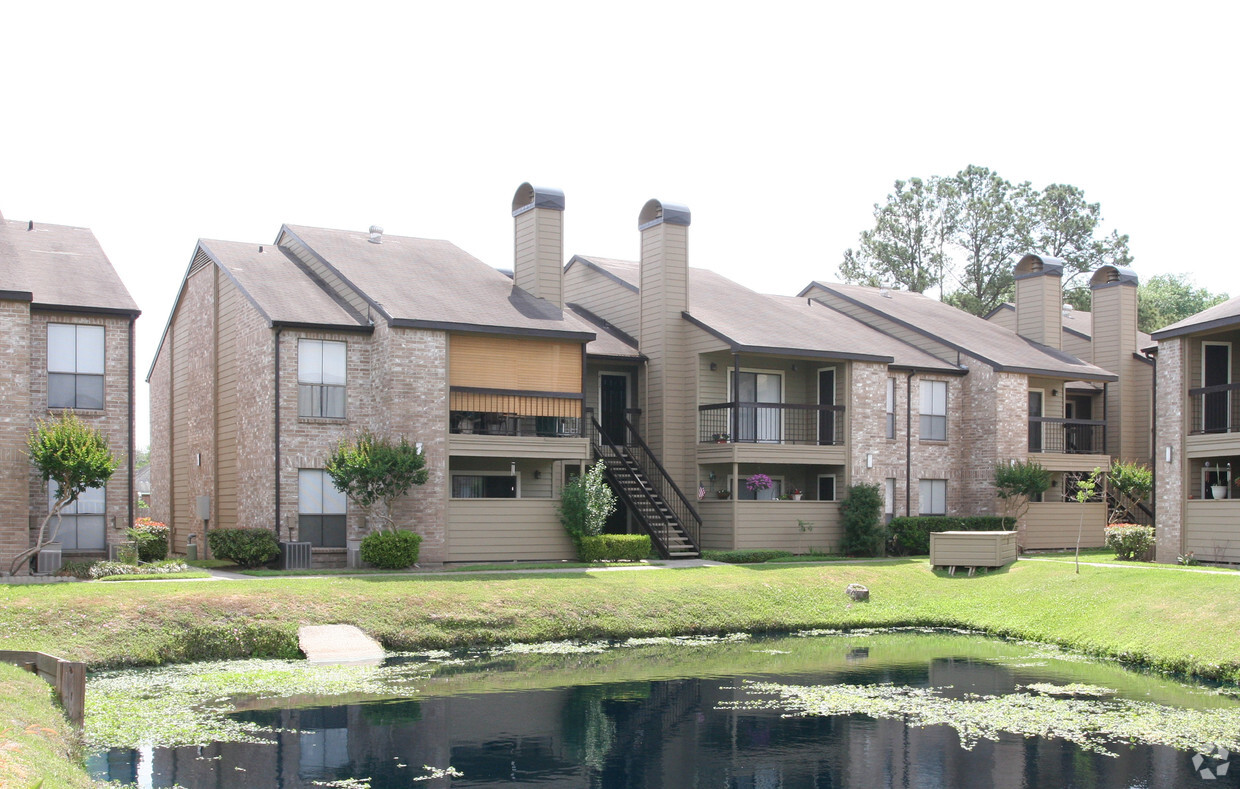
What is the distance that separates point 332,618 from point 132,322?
28.0 ft

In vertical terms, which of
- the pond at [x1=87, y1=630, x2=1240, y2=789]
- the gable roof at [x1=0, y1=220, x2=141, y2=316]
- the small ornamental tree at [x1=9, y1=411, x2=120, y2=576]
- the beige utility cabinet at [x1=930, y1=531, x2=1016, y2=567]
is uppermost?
the gable roof at [x1=0, y1=220, x2=141, y2=316]

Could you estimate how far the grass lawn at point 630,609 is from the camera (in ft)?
60.0

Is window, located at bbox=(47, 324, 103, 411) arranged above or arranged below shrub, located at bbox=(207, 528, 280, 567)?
above

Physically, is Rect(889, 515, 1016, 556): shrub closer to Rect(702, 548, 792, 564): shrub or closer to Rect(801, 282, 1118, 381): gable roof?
Rect(702, 548, 792, 564): shrub

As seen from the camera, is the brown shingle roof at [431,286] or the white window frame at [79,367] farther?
the brown shingle roof at [431,286]

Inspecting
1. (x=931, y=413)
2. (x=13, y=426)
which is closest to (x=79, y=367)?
(x=13, y=426)

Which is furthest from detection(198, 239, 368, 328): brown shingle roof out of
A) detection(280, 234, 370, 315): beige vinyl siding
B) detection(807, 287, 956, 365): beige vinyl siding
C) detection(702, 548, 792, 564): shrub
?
detection(807, 287, 956, 365): beige vinyl siding

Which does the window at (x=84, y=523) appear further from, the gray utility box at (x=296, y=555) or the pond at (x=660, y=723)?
the pond at (x=660, y=723)

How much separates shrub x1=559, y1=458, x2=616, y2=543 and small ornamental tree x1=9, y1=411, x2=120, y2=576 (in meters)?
9.64

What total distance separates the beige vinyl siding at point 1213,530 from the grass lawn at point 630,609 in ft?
7.41

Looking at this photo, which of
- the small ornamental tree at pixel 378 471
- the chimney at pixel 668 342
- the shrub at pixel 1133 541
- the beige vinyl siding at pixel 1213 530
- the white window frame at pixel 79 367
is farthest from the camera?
the chimney at pixel 668 342

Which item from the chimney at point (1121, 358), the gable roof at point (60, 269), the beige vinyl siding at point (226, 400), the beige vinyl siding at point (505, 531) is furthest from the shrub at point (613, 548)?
the chimney at point (1121, 358)

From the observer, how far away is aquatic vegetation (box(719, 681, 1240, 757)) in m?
14.0

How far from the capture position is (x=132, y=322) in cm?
2428
